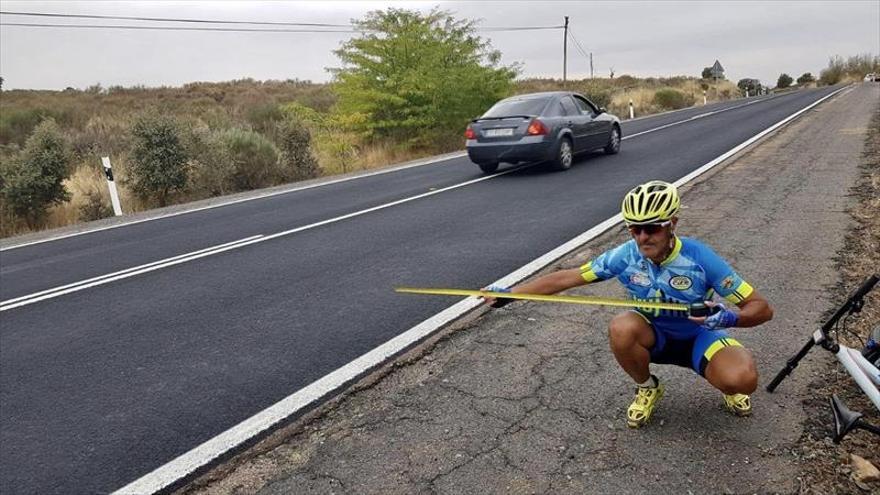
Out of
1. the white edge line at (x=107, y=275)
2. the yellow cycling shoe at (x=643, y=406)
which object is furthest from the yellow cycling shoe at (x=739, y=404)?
the white edge line at (x=107, y=275)

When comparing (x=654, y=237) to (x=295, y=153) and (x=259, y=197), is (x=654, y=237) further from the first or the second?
(x=295, y=153)

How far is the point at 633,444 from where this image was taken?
287cm

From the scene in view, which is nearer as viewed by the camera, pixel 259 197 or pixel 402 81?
pixel 259 197

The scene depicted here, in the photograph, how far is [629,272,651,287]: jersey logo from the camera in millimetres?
2926

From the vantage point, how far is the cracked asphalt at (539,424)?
2.66 meters

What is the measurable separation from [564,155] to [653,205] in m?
9.67

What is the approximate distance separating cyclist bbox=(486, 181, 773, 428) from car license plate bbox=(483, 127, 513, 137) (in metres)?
8.95

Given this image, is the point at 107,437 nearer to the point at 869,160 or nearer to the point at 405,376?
the point at 405,376

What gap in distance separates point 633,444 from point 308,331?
100 inches

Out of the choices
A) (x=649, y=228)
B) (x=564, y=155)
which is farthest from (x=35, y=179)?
(x=649, y=228)

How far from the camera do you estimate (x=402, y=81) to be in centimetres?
1919

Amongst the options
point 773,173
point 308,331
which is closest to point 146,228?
point 308,331

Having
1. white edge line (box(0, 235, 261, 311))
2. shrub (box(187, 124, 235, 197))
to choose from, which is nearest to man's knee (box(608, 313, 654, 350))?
white edge line (box(0, 235, 261, 311))

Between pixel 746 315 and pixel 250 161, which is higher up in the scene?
pixel 250 161
